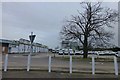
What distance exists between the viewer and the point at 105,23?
37656mm

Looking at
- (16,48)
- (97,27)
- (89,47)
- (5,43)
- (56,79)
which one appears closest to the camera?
(56,79)

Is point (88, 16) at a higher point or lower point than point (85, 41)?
higher

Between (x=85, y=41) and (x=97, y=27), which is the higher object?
(x=97, y=27)

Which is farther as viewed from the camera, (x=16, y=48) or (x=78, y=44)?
(x=16, y=48)

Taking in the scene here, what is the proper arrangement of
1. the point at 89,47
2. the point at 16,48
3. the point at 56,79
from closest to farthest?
the point at 56,79 → the point at 89,47 → the point at 16,48

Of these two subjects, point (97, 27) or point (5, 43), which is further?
point (5, 43)

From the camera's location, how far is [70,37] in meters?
38.3

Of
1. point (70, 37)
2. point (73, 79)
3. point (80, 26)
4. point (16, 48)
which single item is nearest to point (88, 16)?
point (80, 26)

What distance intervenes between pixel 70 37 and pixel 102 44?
5768mm

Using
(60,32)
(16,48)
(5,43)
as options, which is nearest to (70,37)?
(60,32)

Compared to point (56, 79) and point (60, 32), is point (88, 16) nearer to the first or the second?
point (60, 32)

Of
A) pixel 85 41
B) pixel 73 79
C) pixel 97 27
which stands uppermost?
pixel 97 27

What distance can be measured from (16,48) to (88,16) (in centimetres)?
5122

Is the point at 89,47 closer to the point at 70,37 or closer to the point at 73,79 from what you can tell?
the point at 70,37
